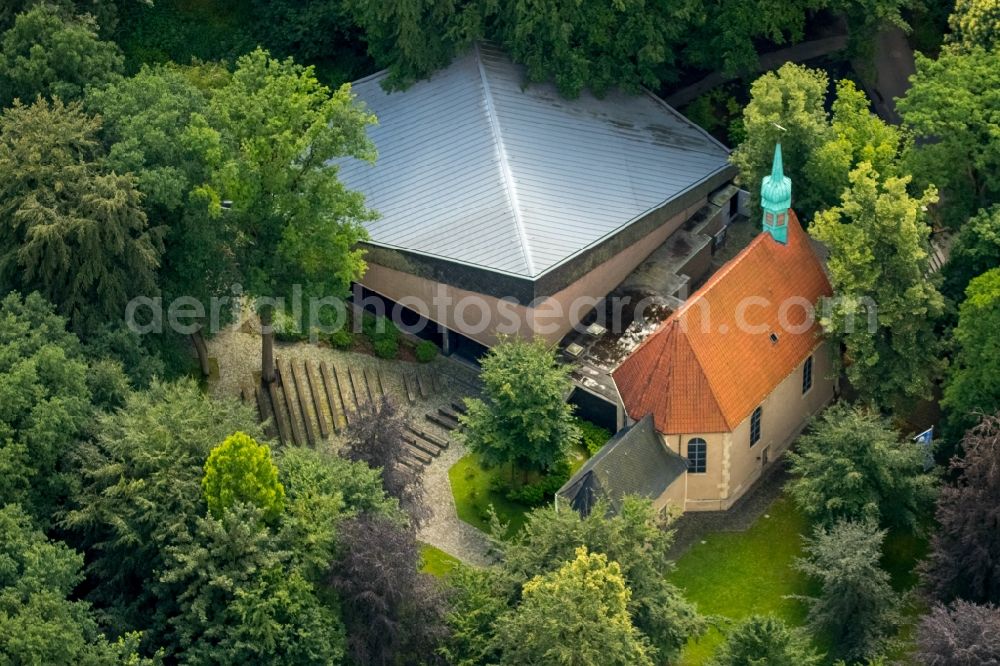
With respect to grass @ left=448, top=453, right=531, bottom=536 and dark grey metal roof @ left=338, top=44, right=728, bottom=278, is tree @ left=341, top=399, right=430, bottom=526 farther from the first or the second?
dark grey metal roof @ left=338, top=44, right=728, bottom=278

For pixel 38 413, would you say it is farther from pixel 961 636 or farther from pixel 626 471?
pixel 961 636

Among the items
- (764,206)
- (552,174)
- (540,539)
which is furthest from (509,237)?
(540,539)

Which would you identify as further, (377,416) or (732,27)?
(732,27)

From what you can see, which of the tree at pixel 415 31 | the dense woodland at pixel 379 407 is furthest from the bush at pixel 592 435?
the tree at pixel 415 31

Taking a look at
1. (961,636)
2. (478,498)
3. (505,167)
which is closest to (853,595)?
(961,636)

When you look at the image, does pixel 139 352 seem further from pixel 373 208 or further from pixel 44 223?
pixel 373 208

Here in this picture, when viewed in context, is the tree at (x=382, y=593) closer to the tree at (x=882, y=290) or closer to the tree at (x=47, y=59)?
the tree at (x=882, y=290)
